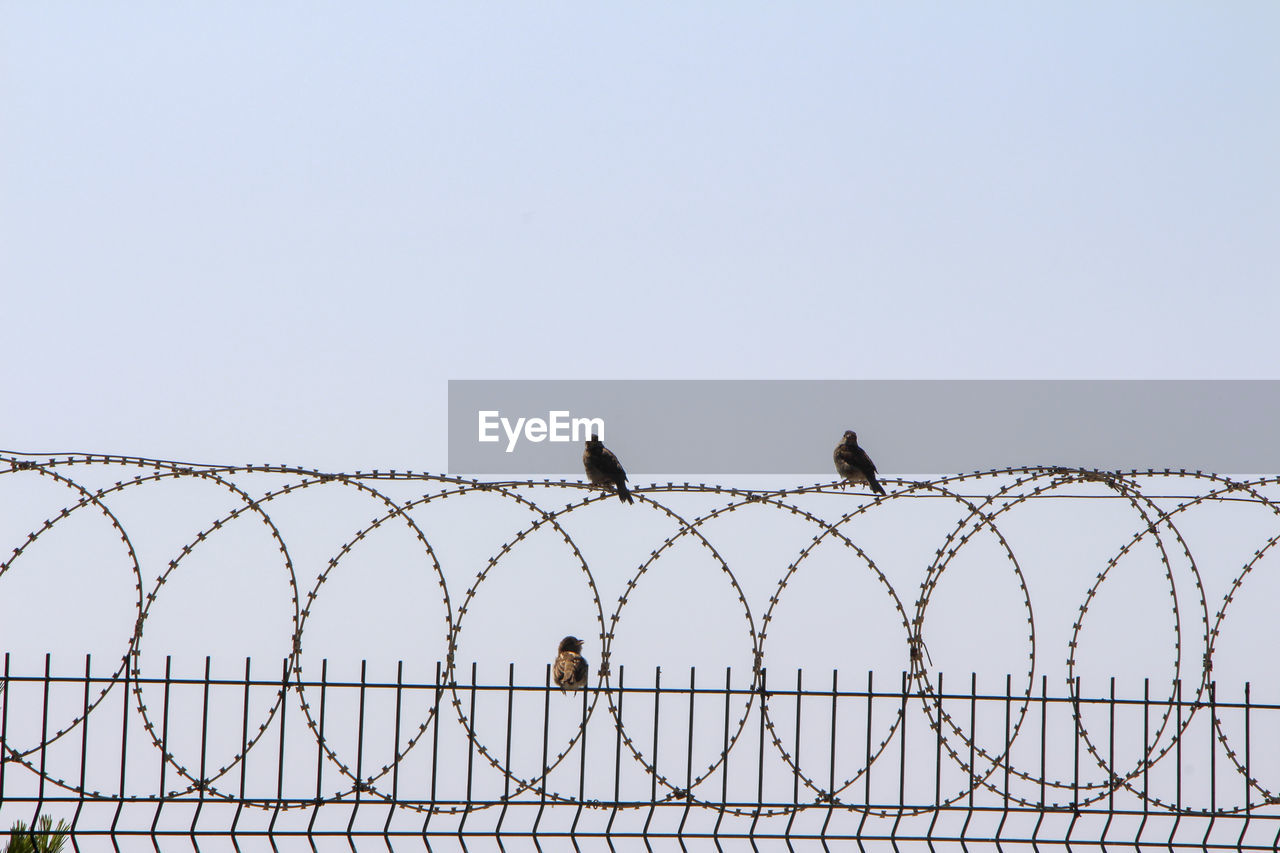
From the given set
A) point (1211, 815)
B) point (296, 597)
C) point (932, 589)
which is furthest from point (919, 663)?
point (296, 597)

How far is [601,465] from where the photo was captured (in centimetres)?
1428

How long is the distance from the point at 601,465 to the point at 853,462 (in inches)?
98.5

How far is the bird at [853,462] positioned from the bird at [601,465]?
2178mm

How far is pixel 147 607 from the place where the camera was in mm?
9523

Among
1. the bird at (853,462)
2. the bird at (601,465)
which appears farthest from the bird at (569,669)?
the bird at (853,462)

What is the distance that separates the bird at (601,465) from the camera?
14266 mm

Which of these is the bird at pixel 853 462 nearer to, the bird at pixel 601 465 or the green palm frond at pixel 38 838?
the bird at pixel 601 465

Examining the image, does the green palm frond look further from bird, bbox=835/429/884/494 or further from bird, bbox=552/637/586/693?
bird, bbox=835/429/884/494

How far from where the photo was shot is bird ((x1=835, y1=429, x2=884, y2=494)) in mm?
14836

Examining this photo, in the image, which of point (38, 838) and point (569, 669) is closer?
point (38, 838)

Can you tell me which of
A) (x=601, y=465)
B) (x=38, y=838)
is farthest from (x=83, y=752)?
(x=601, y=465)

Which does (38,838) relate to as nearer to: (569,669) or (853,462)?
(569,669)

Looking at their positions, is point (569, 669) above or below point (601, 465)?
below

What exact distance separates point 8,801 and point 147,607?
53.5 inches
